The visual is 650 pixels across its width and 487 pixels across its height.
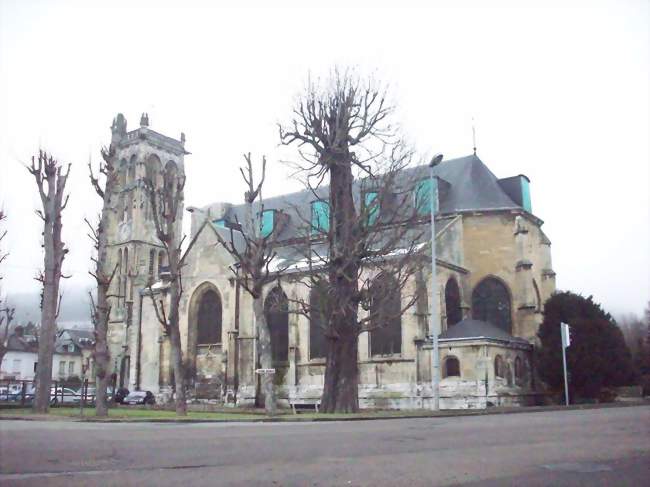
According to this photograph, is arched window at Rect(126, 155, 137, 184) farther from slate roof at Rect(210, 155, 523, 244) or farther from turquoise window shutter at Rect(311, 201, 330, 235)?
slate roof at Rect(210, 155, 523, 244)

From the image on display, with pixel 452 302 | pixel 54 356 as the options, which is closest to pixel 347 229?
pixel 452 302

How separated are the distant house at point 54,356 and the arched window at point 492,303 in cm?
4699

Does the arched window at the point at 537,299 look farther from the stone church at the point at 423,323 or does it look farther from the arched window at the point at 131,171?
the arched window at the point at 131,171

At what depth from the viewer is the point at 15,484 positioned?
254 inches

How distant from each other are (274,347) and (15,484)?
33.5m

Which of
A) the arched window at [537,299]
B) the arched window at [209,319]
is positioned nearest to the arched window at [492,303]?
the arched window at [537,299]

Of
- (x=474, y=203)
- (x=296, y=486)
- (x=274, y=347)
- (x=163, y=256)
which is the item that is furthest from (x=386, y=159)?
(x=163, y=256)

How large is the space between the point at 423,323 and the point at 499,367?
4338mm

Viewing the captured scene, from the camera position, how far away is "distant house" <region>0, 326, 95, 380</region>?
245 ft

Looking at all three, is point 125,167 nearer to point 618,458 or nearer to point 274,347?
point 274,347

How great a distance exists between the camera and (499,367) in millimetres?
32562

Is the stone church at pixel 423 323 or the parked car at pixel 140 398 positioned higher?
the stone church at pixel 423 323

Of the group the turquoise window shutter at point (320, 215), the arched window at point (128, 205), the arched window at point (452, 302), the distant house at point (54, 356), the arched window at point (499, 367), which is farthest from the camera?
the distant house at point (54, 356)

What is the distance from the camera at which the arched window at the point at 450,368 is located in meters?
32.9
